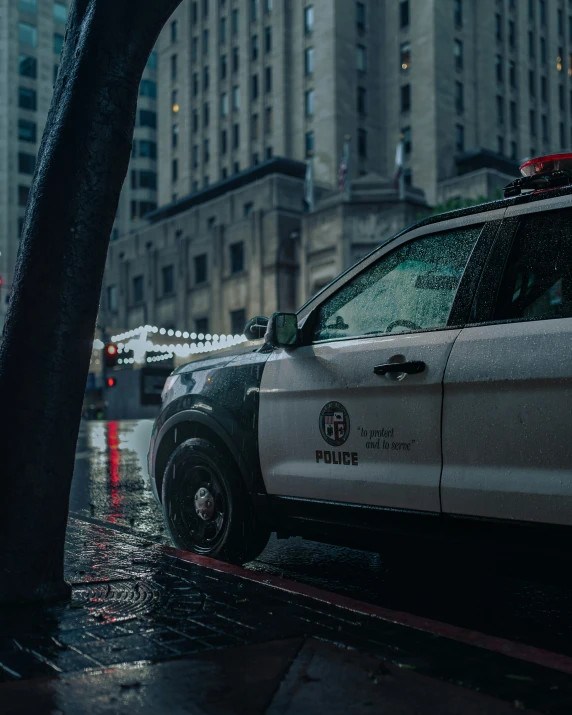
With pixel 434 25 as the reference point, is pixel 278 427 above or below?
below

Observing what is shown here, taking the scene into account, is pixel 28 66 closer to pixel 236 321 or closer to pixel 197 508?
pixel 236 321

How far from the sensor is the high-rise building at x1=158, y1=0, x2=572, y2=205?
54156mm

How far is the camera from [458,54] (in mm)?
56000

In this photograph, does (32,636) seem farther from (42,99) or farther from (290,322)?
(42,99)

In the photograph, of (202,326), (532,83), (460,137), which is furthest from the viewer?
(532,83)

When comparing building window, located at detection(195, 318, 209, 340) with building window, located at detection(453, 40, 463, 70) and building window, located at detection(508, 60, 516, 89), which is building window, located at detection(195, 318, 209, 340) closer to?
building window, located at detection(453, 40, 463, 70)

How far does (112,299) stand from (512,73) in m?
32.7

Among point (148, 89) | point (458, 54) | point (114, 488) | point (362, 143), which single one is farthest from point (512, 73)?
point (114, 488)

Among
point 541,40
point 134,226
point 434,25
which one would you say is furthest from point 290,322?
point 134,226

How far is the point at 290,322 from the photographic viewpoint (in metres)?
4.76

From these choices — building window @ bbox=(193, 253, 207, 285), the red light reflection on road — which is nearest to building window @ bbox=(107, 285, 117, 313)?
building window @ bbox=(193, 253, 207, 285)

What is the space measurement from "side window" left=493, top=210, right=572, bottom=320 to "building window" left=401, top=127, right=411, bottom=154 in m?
53.1

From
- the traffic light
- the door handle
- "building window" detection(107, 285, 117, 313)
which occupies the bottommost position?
the door handle

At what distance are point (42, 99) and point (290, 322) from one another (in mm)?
88387
